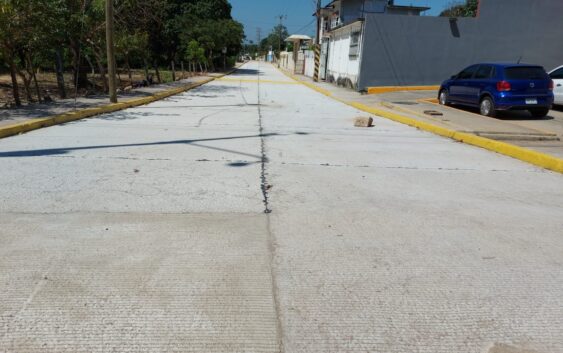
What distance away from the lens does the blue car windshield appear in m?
12.3

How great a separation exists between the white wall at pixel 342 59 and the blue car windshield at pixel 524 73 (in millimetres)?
10212

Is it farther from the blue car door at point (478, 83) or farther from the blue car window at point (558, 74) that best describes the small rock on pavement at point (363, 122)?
the blue car window at point (558, 74)

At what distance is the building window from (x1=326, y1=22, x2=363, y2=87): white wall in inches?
6.7

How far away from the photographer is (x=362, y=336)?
8.68 ft

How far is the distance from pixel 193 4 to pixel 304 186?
43.5 metres

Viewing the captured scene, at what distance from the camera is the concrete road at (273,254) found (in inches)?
104

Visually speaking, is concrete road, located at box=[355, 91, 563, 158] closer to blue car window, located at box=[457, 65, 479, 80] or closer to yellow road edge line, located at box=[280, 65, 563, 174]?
yellow road edge line, located at box=[280, 65, 563, 174]

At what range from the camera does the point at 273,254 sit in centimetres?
365

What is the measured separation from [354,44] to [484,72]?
10722 mm

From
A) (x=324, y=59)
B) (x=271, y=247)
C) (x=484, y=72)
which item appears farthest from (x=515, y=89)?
(x=324, y=59)

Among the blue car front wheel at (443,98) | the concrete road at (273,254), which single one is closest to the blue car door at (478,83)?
the blue car front wheel at (443,98)

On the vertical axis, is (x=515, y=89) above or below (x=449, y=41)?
below

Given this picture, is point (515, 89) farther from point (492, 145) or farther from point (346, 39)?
point (346, 39)

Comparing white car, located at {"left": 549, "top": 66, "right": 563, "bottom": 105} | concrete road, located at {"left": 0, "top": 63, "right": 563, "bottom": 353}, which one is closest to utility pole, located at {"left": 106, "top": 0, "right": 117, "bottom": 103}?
concrete road, located at {"left": 0, "top": 63, "right": 563, "bottom": 353}
